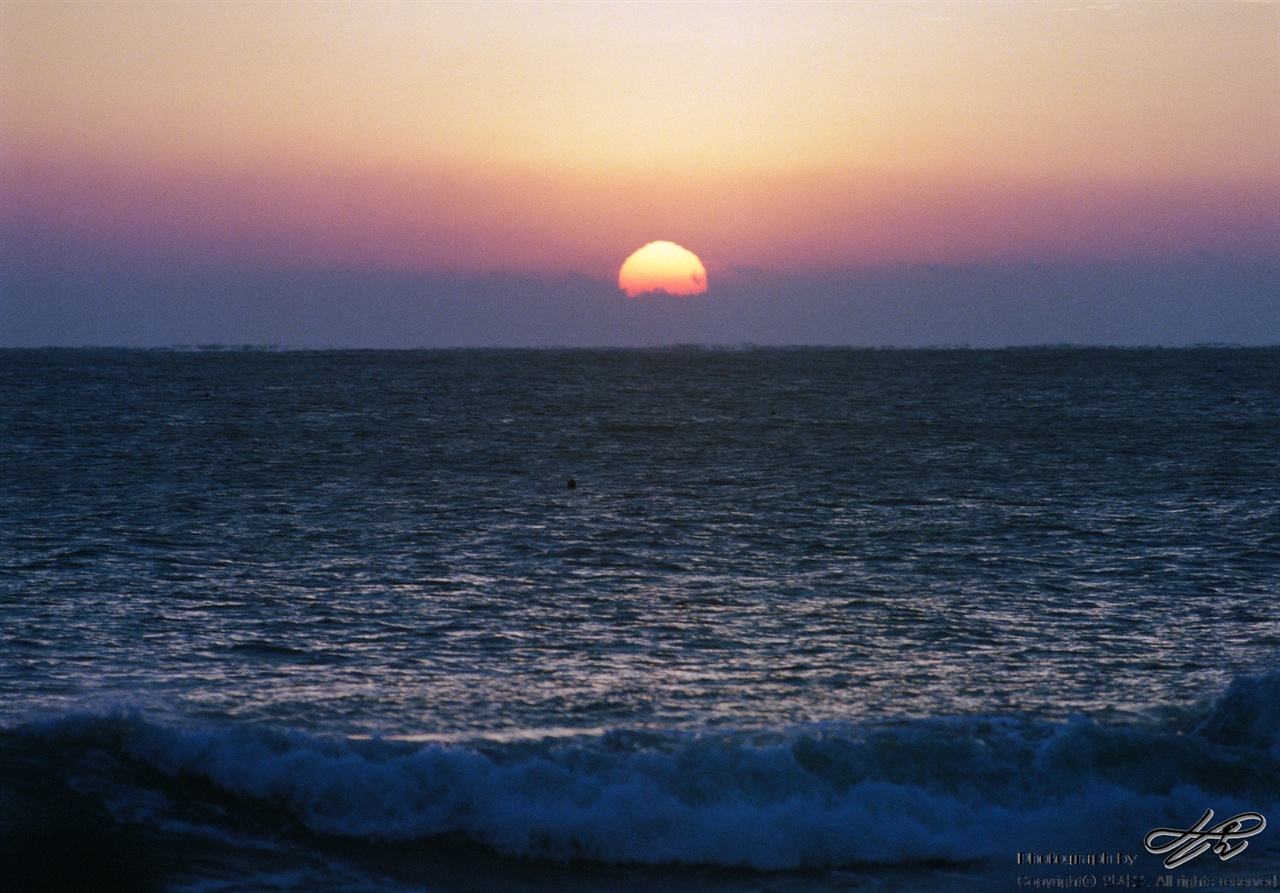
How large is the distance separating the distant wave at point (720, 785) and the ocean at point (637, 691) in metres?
0.04

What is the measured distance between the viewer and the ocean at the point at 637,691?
512 inches

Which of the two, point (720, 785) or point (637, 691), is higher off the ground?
point (637, 691)

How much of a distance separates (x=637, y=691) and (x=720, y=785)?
3321mm

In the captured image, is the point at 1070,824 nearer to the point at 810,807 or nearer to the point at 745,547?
the point at 810,807

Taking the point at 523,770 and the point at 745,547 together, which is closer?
the point at 523,770

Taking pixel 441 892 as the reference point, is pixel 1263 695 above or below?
above

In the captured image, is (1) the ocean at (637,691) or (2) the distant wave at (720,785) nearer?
(1) the ocean at (637,691)

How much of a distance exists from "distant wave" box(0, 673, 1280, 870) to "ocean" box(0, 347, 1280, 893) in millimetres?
44

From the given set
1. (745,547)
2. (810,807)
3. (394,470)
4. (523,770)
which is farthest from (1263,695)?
(394,470)

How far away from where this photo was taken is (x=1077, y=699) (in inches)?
660

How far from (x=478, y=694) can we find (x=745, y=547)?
540 inches

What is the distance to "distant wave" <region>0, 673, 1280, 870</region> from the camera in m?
13.3

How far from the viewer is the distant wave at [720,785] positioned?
13.3 m

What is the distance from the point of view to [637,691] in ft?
56.2
